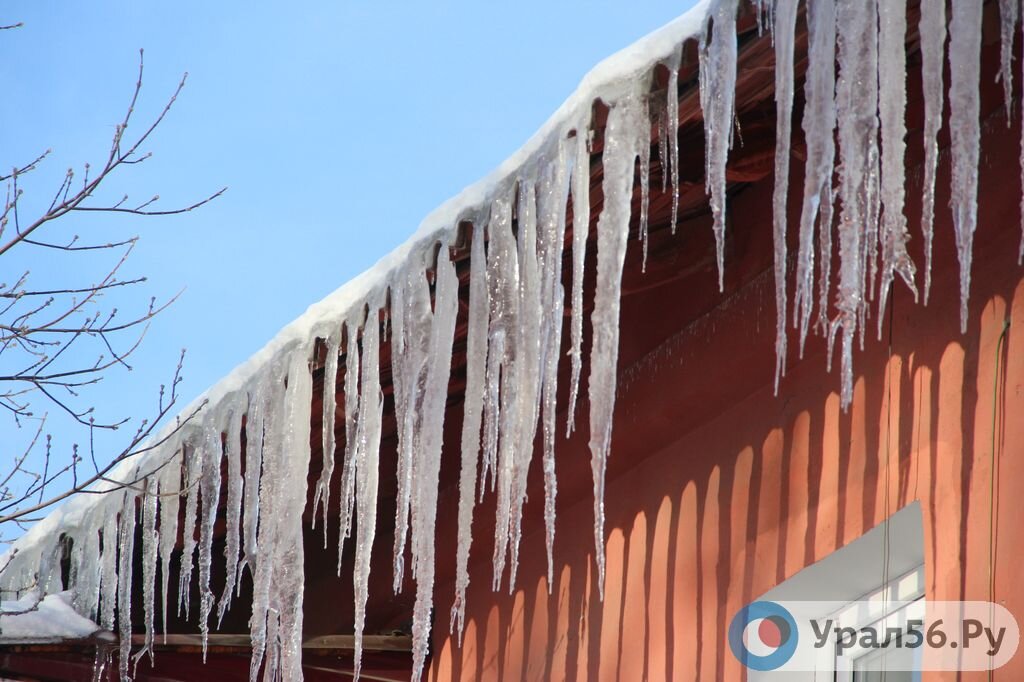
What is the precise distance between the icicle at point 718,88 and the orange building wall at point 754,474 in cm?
63

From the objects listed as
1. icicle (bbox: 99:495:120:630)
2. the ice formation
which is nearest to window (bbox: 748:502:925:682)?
the ice formation

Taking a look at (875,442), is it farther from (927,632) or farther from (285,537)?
(285,537)

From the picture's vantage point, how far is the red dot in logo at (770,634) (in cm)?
345

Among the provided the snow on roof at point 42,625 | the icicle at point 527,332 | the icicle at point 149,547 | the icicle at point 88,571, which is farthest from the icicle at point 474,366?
the snow on roof at point 42,625

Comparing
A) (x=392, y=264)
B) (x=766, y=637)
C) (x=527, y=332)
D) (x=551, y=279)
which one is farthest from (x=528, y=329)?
(x=766, y=637)

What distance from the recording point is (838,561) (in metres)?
3.24

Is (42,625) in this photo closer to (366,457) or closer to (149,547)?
(149,547)

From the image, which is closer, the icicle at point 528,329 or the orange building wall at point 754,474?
the orange building wall at point 754,474

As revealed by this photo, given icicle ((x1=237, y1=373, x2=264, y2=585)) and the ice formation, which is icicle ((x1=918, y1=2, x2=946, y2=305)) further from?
icicle ((x1=237, y1=373, x2=264, y2=585))

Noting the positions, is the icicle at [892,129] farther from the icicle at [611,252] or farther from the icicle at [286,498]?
the icicle at [286,498]

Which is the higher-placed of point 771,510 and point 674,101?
point 674,101

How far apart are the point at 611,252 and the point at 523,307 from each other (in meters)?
0.30

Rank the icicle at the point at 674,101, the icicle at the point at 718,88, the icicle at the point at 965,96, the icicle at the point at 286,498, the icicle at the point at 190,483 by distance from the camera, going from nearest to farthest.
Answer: the icicle at the point at 965,96 → the icicle at the point at 718,88 → the icicle at the point at 674,101 → the icicle at the point at 286,498 → the icicle at the point at 190,483

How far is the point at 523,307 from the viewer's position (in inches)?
127
